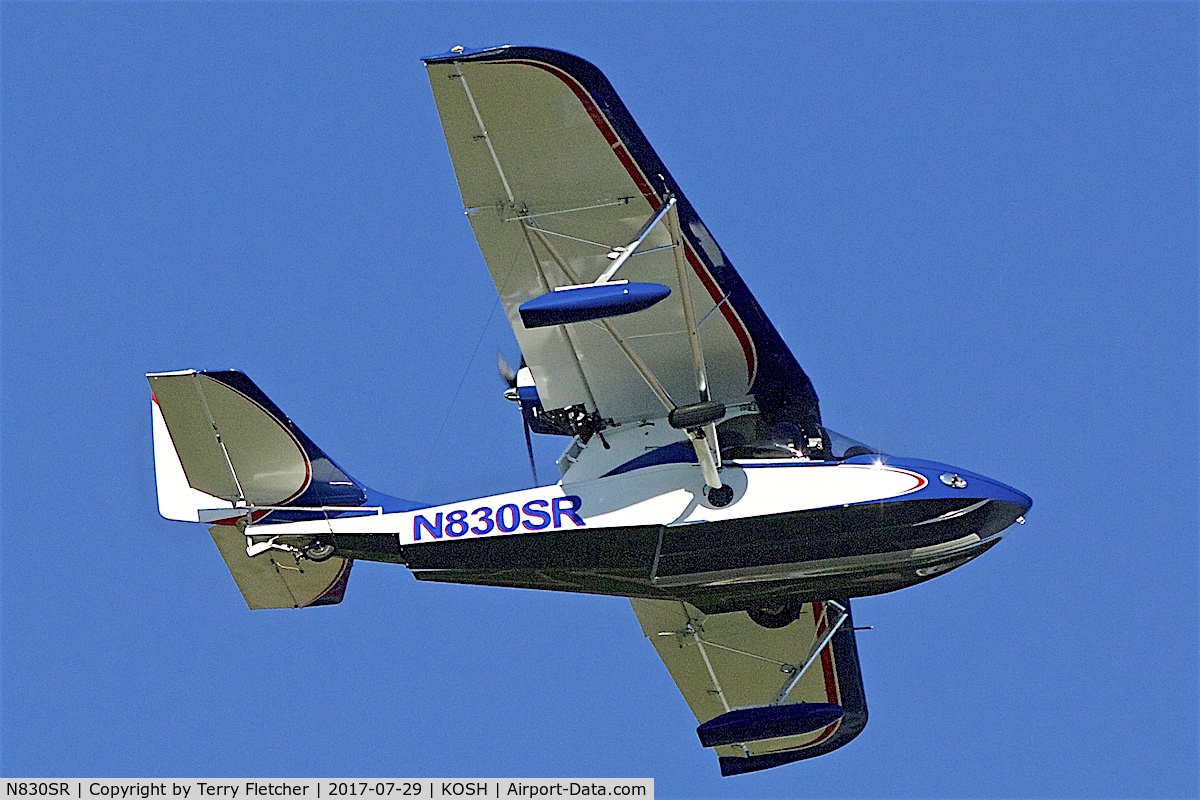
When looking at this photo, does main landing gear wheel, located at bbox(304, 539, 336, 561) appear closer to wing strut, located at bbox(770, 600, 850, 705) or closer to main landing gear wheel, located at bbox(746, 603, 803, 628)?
main landing gear wheel, located at bbox(746, 603, 803, 628)

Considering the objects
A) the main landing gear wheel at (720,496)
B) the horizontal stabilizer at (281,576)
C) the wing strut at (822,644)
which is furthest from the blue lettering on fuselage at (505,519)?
the wing strut at (822,644)

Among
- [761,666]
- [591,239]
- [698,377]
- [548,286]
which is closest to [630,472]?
[698,377]

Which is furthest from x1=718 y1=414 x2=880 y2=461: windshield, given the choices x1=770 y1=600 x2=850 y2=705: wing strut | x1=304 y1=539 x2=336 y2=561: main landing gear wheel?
x1=304 y1=539 x2=336 y2=561: main landing gear wheel

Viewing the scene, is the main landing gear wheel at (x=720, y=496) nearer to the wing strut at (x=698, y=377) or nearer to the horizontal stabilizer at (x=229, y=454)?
the wing strut at (x=698, y=377)

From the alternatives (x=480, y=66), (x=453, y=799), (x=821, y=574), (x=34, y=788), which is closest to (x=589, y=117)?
(x=480, y=66)

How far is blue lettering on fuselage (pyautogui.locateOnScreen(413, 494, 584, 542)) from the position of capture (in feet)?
56.1

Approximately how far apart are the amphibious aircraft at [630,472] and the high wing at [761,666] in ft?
6.06

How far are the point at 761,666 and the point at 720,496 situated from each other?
403cm

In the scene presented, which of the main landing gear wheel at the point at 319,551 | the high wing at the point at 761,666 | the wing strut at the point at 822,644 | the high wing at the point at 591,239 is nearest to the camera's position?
the high wing at the point at 591,239

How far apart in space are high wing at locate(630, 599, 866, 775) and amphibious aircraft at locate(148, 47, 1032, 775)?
1846 millimetres

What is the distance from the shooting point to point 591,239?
15.9 metres

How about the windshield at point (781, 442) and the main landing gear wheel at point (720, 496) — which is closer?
the main landing gear wheel at point (720, 496)

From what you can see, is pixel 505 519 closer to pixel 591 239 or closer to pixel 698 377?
pixel 698 377
